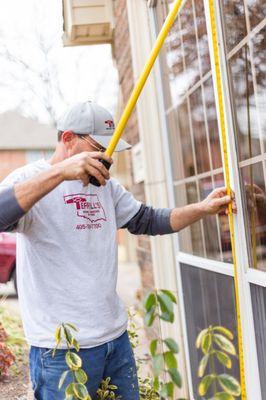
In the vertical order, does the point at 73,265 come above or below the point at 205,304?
above

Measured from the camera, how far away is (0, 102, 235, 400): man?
2.15 m

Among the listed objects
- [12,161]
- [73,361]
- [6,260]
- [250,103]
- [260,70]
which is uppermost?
[12,161]

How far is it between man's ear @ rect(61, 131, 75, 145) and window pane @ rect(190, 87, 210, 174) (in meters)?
1.06

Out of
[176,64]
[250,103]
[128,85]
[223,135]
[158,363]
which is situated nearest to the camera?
[158,363]

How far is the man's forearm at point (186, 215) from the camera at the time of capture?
2.28 meters

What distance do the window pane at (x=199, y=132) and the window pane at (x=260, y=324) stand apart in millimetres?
920

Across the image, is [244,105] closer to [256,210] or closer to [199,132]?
[256,210]

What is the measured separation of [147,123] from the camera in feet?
13.0

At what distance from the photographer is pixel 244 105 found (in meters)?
2.39

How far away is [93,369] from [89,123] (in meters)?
1.00

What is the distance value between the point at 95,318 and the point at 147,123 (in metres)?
2.05

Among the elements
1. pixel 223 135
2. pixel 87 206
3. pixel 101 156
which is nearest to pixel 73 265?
pixel 87 206

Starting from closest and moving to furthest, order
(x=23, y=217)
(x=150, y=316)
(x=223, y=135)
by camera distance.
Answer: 1. (x=150, y=316)
2. (x=23, y=217)
3. (x=223, y=135)

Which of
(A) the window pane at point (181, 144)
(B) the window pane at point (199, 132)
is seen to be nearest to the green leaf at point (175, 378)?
(B) the window pane at point (199, 132)
